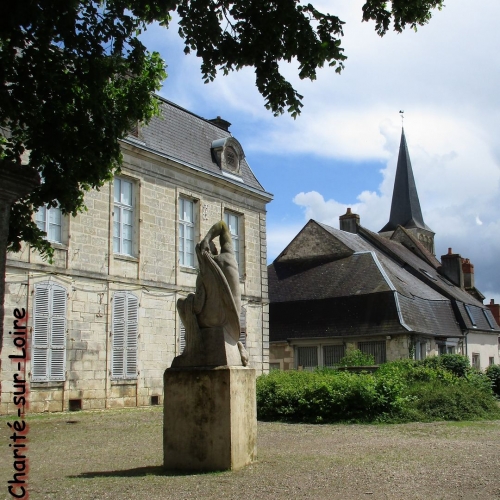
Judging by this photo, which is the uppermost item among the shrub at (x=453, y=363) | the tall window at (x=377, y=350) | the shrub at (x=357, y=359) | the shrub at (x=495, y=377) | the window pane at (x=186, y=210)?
the window pane at (x=186, y=210)

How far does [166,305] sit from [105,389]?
3116 mm

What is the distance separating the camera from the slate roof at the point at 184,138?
A: 65.8 feet

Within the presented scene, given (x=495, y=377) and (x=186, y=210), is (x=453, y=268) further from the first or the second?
(x=186, y=210)

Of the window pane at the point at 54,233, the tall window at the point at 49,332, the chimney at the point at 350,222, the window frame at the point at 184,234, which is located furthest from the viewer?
the chimney at the point at 350,222

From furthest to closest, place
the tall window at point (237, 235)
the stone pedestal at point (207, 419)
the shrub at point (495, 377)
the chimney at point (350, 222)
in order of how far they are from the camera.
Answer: the chimney at point (350, 222)
the tall window at point (237, 235)
the shrub at point (495, 377)
the stone pedestal at point (207, 419)

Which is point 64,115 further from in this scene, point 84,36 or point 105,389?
point 105,389

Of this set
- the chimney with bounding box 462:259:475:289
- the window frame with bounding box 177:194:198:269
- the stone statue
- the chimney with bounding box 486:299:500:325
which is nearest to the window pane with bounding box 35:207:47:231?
the window frame with bounding box 177:194:198:269

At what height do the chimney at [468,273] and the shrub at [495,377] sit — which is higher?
the chimney at [468,273]

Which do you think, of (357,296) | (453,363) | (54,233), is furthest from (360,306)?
(54,233)

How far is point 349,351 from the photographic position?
90.4ft

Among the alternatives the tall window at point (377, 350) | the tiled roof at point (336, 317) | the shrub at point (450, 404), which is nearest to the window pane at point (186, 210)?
the shrub at point (450, 404)

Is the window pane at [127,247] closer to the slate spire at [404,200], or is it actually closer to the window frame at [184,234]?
the window frame at [184,234]

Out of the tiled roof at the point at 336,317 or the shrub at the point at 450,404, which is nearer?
the shrub at the point at 450,404

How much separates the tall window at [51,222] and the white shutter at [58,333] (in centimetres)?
116
